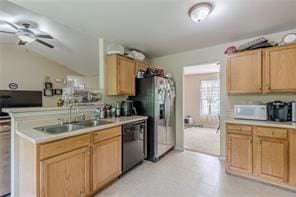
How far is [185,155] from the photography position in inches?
149

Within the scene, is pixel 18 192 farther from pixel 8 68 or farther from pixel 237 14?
pixel 8 68

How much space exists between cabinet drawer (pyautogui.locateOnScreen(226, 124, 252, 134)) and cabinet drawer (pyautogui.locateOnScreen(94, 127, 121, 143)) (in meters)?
1.78

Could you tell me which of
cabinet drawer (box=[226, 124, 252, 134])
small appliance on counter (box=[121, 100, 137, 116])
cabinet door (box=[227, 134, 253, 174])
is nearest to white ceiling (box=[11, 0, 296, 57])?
small appliance on counter (box=[121, 100, 137, 116])

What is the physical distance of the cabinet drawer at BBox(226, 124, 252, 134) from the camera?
2652 mm

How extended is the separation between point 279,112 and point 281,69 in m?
0.66

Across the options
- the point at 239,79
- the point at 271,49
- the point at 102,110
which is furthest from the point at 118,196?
the point at 271,49

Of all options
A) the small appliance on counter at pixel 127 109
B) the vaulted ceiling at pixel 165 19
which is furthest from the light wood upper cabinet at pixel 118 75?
the vaulted ceiling at pixel 165 19

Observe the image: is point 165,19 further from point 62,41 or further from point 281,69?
A: point 62,41

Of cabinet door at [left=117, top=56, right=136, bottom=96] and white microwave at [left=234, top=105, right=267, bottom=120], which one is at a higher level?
cabinet door at [left=117, top=56, right=136, bottom=96]

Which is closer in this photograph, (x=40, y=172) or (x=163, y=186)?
(x=40, y=172)

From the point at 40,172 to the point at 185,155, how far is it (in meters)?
2.90

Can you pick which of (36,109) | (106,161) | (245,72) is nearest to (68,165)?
(106,161)

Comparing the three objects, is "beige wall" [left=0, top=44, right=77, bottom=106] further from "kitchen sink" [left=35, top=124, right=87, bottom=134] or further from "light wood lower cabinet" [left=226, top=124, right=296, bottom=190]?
"light wood lower cabinet" [left=226, top=124, right=296, bottom=190]

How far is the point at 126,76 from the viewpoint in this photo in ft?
10.9
